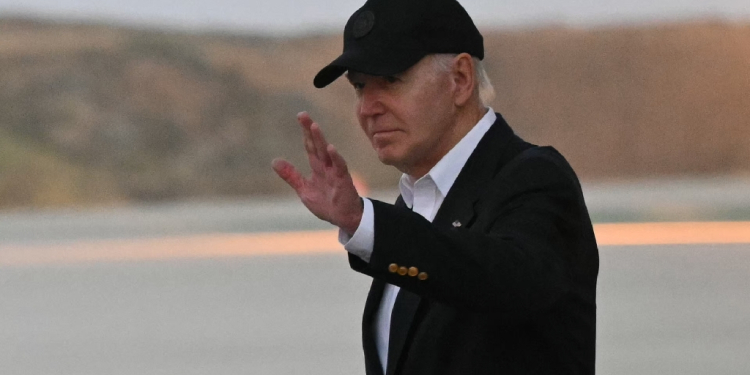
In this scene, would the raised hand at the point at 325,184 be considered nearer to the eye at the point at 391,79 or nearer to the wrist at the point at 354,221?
the wrist at the point at 354,221

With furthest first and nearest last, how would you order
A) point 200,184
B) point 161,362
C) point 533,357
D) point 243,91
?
1. point 243,91
2. point 200,184
3. point 161,362
4. point 533,357

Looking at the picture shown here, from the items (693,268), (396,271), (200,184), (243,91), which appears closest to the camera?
(396,271)

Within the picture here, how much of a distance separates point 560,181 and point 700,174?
133ft

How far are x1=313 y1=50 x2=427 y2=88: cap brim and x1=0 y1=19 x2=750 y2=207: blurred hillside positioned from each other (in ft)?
114

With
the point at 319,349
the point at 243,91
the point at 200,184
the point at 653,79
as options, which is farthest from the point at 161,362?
the point at 653,79

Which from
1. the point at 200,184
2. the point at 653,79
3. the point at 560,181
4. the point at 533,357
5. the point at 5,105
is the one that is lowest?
the point at 533,357

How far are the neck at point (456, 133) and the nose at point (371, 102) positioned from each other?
4.9 inches

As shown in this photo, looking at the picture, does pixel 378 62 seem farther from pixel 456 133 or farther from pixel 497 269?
pixel 497 269

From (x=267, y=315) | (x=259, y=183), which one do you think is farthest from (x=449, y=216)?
(x=259, y=183)

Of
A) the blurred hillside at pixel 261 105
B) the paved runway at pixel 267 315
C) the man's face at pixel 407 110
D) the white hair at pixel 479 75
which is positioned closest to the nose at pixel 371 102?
the man's face at pixel 407 110

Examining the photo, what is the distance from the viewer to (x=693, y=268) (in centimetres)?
1191

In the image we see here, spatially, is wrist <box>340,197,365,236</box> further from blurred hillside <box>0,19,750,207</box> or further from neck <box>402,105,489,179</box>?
blurred hillside <box>0,19,750,207</box>

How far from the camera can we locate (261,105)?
44219 mm

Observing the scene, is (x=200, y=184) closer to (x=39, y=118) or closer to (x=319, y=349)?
(x=39, y=118)
